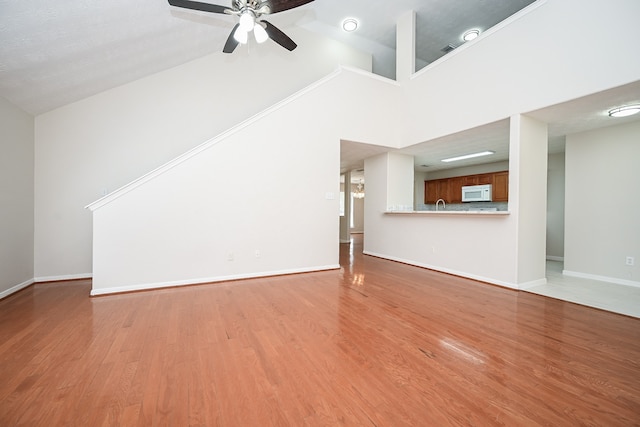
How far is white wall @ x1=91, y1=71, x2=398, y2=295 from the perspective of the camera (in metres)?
3.37

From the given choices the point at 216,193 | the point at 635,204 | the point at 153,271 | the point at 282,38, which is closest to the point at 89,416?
the point at 153,271

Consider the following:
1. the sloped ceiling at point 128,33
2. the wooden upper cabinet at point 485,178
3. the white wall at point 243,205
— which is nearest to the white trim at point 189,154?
the white wall at point 243,205

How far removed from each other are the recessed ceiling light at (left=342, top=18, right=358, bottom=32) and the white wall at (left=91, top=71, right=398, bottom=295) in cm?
181

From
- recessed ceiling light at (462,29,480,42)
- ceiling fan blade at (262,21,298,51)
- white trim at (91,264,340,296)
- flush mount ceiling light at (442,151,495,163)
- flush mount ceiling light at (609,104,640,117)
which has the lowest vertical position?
white trim at (91,264,340,296)

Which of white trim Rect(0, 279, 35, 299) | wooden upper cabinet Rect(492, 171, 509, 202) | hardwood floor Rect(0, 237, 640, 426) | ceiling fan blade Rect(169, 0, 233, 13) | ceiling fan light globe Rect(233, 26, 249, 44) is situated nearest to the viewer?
hardwood floor Rect(0, 237, 640, 426)

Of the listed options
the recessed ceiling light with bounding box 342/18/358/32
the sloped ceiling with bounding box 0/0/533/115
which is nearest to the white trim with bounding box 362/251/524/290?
the sloped ceiling with bounding box 0/0/533/115

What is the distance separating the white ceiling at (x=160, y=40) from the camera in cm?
262

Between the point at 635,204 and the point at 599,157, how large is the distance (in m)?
0.83

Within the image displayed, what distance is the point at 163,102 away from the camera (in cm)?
468

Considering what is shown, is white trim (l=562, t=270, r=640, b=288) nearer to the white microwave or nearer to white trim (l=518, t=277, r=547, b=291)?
white trim (l=518, t=277, r=547, b=291)

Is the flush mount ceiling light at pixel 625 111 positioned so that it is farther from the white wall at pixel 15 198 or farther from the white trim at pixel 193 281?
the white wall at pixel 15 198

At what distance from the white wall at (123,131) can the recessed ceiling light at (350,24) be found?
1.61 m

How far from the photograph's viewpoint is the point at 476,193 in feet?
22.2

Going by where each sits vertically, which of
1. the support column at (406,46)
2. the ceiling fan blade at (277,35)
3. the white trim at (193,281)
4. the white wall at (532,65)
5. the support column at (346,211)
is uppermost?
the support column at (406,46)
